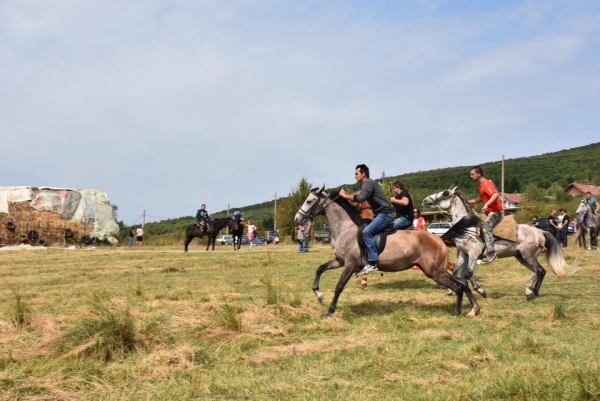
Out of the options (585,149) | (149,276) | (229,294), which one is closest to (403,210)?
(229,294)

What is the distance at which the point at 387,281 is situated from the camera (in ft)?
44.1

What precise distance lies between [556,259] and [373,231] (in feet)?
14.2

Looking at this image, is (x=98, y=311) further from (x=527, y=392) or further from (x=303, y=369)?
(x=527, y=392)

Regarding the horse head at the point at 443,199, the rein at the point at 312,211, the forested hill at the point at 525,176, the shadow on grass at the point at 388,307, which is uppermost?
the forested hill at the point at 525,176

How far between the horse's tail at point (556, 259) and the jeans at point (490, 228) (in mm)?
1191

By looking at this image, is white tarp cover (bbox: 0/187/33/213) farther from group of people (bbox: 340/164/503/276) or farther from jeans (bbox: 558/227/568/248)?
jeans (bbox: 558/227/568/248)

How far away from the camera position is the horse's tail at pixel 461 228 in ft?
32.8

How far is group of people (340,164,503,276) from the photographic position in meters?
8.69

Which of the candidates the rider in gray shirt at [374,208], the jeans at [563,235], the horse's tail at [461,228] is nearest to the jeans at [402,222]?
the horse's tail at [461,228]

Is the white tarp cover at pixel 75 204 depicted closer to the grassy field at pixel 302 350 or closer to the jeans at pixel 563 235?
the grassy field at pixel 302 350

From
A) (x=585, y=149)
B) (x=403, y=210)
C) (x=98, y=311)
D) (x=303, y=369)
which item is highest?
(x=585, y=149)

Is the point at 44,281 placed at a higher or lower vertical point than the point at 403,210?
lower

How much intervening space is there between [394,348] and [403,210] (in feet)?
17.4

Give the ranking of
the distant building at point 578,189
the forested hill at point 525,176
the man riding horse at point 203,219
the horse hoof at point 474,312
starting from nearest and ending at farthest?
the horse hoof at point 474,312 < the man riding horse at point 203,219 < the distant building at point 578,189 < the forested hill at point 525,176
